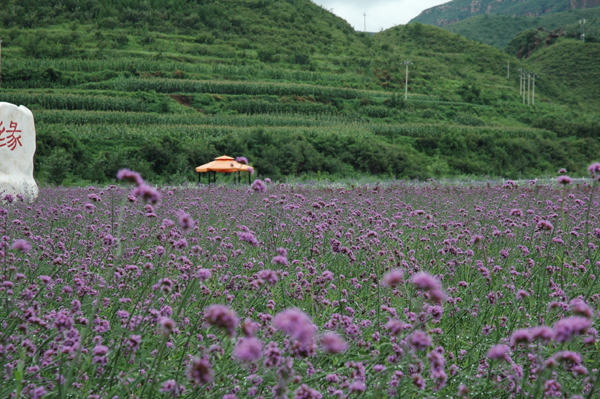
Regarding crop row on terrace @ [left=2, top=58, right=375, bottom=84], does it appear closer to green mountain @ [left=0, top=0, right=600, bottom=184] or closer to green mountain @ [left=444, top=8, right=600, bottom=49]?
green mountain @ [left=0, top=0, right=600, bottom=184]

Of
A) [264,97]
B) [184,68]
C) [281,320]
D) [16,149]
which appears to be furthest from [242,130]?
[281,320]

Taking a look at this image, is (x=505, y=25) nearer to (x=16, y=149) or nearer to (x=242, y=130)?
(x=242, y=130)

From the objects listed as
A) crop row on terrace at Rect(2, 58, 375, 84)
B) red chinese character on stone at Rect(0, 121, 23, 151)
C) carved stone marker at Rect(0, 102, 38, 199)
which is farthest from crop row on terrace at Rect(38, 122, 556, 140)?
crop row on terrace at Rect(2, 58, 375, 84)

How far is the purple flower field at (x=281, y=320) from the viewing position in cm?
133

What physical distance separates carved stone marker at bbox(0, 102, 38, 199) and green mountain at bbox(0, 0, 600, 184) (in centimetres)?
592

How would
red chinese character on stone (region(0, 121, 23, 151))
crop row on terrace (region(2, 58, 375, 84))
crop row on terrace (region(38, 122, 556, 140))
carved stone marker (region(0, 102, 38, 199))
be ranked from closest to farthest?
carved stone marker (region(0, 102, 38, 199)) < red chinese character on stone (region(0, 121, 23, 151)) < crop row on terrace (region(38, 122, 556, 140)) < crop row on terrace (region(2, 58, 375, 84))

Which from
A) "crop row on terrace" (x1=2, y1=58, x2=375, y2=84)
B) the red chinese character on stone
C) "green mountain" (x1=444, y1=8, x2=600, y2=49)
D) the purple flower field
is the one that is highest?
"green mountain" (x1=444, y1=8, x2=600, y2=49)

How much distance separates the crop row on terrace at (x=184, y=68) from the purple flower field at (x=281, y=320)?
42971mm

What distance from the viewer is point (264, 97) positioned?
40000 millimetres

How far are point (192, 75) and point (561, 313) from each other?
4447cm

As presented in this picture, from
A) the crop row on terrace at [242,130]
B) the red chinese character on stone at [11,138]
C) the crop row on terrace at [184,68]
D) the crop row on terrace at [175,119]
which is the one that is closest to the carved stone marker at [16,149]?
the red chinese character on stone at [11,138]

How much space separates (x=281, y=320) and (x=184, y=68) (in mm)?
48442

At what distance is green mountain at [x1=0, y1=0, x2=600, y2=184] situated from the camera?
2105cm

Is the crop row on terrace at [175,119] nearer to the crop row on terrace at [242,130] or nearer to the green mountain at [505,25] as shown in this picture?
the crop row on terrace at [242,130]
